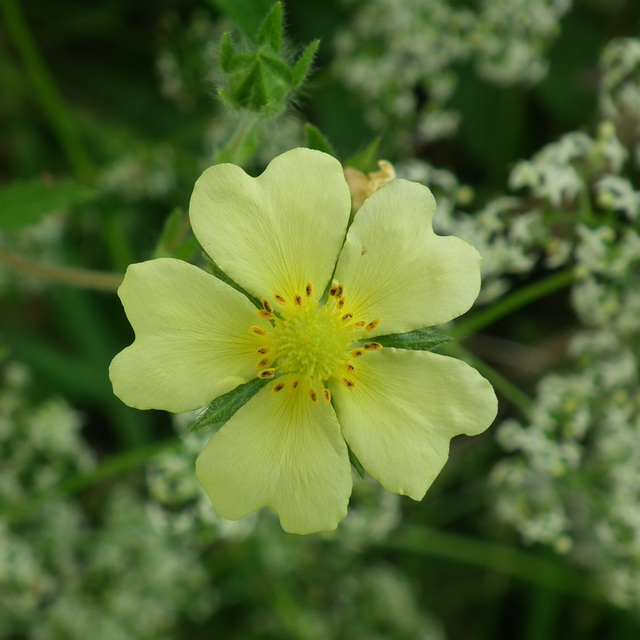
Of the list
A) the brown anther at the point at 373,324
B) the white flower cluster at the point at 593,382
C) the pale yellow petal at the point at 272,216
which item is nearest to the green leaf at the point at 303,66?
the pale yellow petal at the point at 272,216

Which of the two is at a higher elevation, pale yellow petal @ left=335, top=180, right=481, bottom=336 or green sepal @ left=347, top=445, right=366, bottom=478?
pale yellow petal @ left=335, top=180, right=481, bottom=336

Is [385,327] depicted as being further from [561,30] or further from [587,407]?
[561,30]

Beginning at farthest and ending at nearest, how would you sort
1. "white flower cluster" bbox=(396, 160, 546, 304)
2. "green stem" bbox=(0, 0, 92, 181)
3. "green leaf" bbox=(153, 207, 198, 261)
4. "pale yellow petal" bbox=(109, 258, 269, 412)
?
1. "green stem" bbox=(0, 0, 92, 181)
2. "white flower cluster" bbox=(396, 160, 546, 304)
3. "green leaf" bbox=(153, 207, 198, 261)
4. "pale yellow petal" bbox=(109, 258, 269, 412)

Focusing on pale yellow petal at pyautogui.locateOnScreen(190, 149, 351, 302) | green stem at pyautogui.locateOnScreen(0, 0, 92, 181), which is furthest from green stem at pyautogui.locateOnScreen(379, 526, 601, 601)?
green stem at pyautogui.locateOnScreen(0, 0, 92, 181)

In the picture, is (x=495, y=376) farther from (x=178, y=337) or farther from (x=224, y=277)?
(x=178, y=337)

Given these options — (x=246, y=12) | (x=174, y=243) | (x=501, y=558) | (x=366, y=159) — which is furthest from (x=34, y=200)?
(x=501, y=558)

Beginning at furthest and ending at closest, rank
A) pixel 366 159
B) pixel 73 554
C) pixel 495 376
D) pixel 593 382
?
1. pixel 73 554
2. pixel 593 382
3. pixel 495 376
4. pixel 366 159

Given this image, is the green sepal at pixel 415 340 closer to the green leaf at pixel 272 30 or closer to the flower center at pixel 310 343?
the flower center at pixel 310 343

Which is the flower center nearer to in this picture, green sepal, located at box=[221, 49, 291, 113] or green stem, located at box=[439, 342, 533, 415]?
green sepal, located at box=[221, 49, 291, 113]
